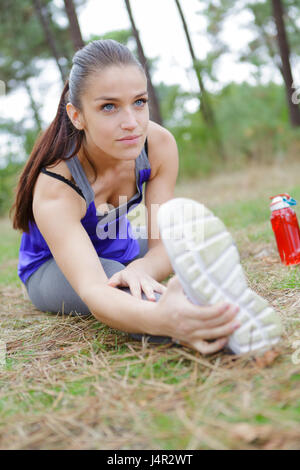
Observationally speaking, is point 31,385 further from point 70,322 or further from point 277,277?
point 277,277

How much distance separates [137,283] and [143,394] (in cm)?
46

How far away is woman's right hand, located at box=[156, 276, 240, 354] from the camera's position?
3.66ft

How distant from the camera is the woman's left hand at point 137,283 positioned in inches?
56.7

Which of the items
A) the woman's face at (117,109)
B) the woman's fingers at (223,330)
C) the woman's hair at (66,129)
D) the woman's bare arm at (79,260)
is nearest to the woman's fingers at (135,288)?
the woman's bare arm at (79,260)

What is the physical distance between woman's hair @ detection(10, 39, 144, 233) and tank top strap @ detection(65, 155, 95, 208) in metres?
0.03

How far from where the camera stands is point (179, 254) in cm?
108

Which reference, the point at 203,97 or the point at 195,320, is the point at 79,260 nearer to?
the point at 195,320

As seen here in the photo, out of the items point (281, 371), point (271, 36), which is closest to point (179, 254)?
point (281, 371)

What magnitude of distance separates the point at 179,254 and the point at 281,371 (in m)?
0.40

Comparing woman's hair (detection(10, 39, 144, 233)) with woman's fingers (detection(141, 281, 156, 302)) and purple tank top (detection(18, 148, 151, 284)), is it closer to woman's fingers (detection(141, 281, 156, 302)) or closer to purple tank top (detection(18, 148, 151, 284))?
purple tank top (detection(18, 148, 151, 284))

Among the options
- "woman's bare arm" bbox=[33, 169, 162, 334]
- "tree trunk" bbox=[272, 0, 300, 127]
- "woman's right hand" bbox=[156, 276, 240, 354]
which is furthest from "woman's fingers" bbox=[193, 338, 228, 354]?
"tree trunk" bbox=[272, 0, 300, 127]

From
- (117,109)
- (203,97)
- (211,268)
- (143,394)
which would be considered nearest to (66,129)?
(117,109)

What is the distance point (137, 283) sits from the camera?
1480mm

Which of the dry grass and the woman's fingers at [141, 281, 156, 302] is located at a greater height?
the woman's fingers at [141, 281, 156, 302]
